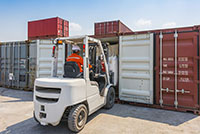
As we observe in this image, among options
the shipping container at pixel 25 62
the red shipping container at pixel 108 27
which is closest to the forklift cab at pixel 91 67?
the shipping container at pixel 25 62

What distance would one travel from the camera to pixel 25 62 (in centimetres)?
756

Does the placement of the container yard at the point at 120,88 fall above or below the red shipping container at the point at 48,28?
below

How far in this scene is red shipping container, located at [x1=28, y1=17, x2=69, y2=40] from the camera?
8281 mm

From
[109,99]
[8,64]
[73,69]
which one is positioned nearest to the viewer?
[73,69]

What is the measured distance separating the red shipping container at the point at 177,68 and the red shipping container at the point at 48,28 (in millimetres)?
5694

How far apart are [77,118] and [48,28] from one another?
6818 millimetres

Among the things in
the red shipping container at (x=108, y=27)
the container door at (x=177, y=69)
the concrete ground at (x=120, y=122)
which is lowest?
the concrete ground at (x=120, y=122)

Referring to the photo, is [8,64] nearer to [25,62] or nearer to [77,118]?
[25,62]

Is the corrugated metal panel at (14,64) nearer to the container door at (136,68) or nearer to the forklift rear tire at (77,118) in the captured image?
the container door at (136,68)

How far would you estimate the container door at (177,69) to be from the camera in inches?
171

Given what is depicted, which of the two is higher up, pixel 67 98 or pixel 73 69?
pixel 73 69

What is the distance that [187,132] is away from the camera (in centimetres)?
323

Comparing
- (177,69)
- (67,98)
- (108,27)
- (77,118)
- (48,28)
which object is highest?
(48,28)

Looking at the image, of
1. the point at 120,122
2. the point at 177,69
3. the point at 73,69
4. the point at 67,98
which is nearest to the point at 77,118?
the point at 67,98
